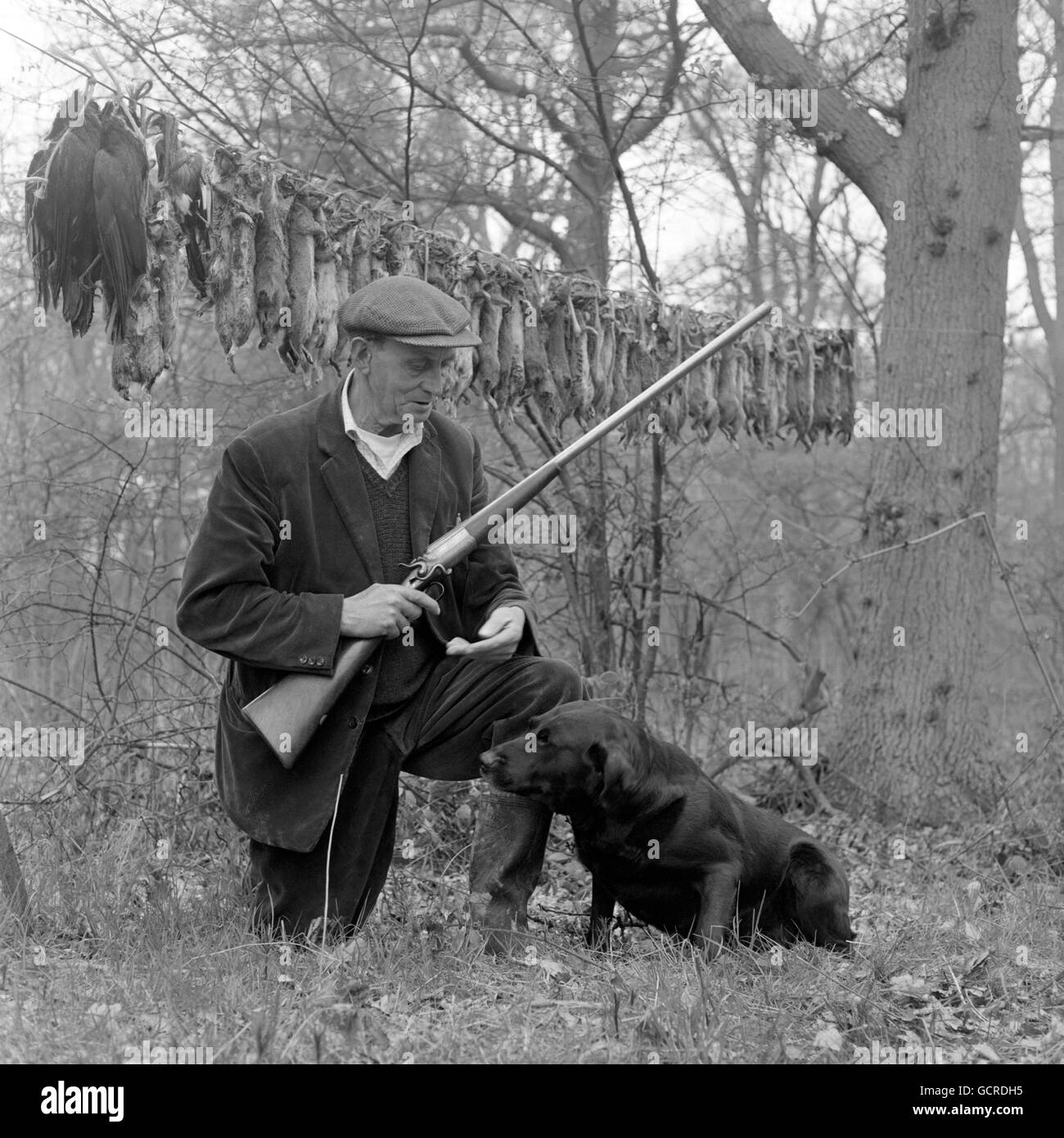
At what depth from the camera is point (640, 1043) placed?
3303 millimetres

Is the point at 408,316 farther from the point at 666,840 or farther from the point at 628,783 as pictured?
the point at 666,840

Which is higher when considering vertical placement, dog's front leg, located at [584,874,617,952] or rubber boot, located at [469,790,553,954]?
rubber boot, located at [469,790,553,954]

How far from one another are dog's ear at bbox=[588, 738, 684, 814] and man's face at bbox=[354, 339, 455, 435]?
1.29 m

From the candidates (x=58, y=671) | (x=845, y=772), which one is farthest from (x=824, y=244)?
(x=58, y=671)

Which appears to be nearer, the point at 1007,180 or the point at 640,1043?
the point at 640,1043

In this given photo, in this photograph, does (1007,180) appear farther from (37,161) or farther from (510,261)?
(37,161)

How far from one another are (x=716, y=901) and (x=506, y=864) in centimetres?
71

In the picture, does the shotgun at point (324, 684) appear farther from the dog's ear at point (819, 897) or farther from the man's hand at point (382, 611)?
A: the dog's ear at point (819, 897)

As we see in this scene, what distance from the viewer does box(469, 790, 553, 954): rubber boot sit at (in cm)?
424

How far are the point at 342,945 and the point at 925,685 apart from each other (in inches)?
173

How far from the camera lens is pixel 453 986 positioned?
3.81 metres

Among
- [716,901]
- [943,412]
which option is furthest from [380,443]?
[943,412]

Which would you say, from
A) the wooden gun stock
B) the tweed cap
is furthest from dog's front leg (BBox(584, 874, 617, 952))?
the tweed cap

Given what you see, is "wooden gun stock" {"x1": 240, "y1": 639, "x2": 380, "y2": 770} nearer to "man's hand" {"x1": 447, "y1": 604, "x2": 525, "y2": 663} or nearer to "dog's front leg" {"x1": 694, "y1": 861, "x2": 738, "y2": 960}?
"man's hand" {"x1": 447, "y1": 604, "x2": 525, "y2": 663}
